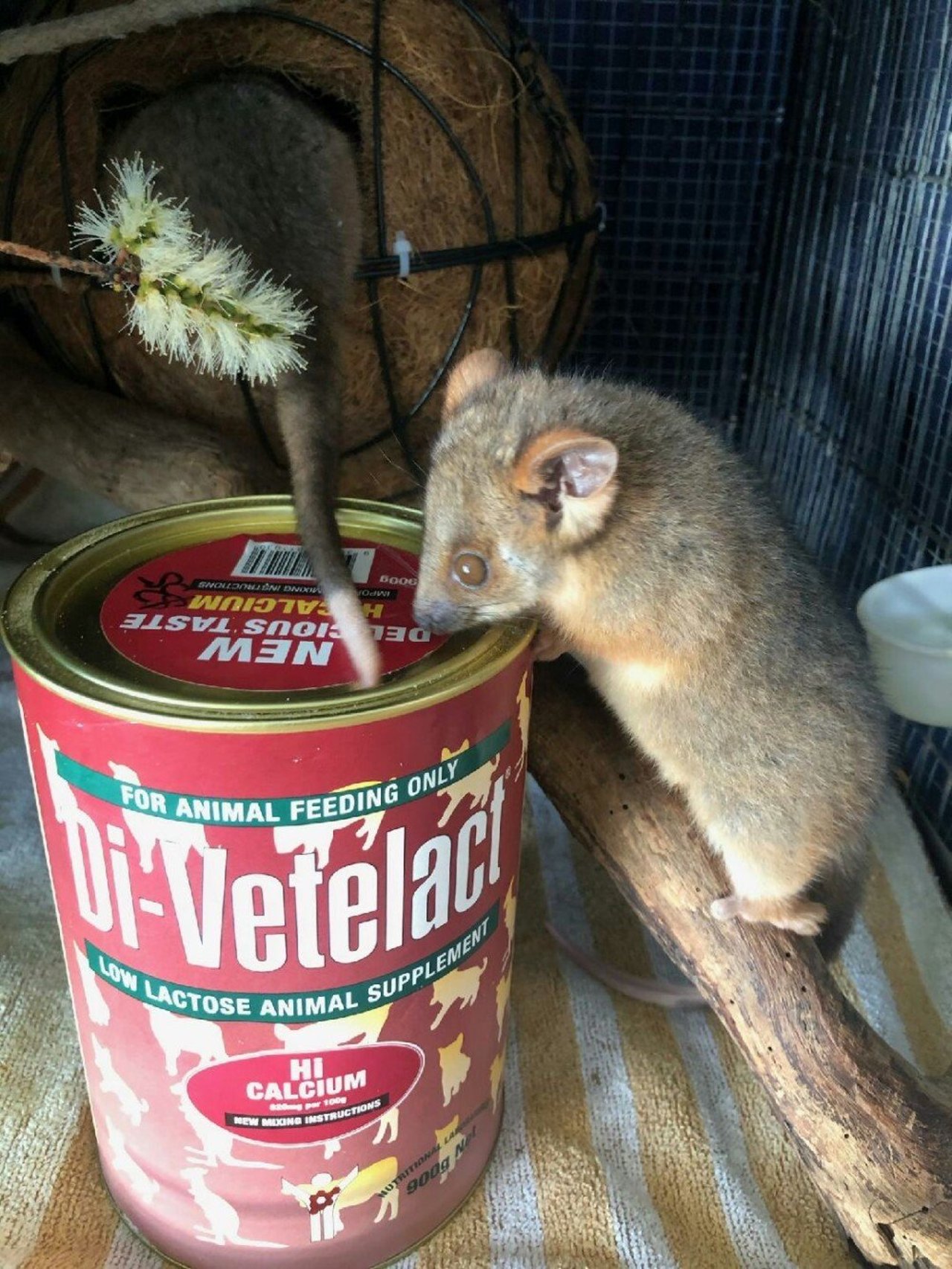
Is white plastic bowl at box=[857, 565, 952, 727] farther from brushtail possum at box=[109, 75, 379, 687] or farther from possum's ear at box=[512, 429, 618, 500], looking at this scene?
brushtail possum at box=[109, 75, 379, 687]

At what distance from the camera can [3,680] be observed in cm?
205

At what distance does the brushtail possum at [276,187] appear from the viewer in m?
1.25

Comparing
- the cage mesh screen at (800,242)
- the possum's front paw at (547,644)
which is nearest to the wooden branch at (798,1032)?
the possum's front paw at (547,644)

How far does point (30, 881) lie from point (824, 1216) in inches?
45.3

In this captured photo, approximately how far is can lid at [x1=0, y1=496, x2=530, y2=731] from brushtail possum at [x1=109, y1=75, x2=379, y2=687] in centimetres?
16

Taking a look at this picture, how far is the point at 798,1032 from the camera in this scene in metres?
1.09

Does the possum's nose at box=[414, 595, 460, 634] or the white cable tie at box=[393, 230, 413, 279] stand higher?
the white cable tie at box=[393, 230, 413, 279]

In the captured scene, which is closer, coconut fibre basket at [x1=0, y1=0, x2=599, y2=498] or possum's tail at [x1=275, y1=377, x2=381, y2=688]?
possum's tail at [x1=275, y1=377, x2=381, y2=688]

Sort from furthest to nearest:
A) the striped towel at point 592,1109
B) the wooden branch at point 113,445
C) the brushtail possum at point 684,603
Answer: the wooden branch at point 113,445 < the striped towel at point 592,1109 < the brushtail possum at point 684,603

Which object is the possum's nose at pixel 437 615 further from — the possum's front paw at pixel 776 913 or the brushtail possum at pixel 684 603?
the possum's front paw at pixel 776 913

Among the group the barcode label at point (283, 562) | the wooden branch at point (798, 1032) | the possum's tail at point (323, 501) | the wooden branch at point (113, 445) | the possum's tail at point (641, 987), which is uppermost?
the possum's tail at point (323, 501)

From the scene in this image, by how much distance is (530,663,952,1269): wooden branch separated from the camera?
1.06 m

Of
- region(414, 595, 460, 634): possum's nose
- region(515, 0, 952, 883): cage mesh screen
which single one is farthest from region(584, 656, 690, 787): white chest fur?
region(515, 0, 952, 883): cage mesh screen

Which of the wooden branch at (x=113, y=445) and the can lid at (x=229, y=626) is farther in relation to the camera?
the wooden branch at (x=113, y=445)
